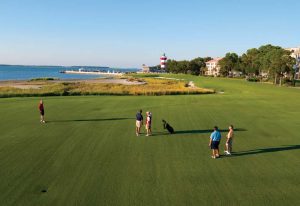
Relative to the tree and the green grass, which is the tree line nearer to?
the tree

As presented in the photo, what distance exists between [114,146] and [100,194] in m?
7.50

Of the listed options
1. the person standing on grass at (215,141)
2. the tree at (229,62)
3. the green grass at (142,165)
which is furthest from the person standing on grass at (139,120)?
the tree at (229,62)

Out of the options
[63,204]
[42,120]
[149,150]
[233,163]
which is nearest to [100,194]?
[63,204]

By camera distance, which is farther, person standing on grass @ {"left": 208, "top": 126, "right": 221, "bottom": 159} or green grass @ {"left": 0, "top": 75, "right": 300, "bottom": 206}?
person standing on grass @ {"left": 208, "top": 126, "right": 221, "bottom": 159}

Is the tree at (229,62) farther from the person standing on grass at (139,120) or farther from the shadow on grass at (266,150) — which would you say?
the person standing on grass at (139,120)

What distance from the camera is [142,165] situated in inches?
659

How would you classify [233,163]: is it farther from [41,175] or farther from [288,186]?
[41,175]

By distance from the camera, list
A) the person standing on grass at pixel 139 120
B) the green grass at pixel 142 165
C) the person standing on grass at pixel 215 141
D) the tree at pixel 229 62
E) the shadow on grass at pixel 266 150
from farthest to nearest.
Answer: the tree at pixel 229 62, the person standing on grass at pixel 139 120, the shadow on grass at pixel 266 150, the person standing on grass at pixel 215 141, the green grass at pixel 142 165

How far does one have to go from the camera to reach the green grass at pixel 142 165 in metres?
12.9

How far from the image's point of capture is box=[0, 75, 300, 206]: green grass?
12914 millimetres

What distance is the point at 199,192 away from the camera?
13.3 metres

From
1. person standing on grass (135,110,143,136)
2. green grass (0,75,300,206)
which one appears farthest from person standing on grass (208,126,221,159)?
person standing on grass (135,110,143,136)

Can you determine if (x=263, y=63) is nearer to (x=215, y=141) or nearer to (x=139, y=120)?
(x=139, y=120)

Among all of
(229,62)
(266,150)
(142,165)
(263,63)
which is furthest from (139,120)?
(229,62)
